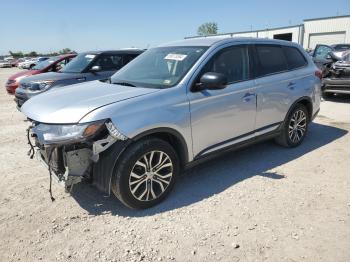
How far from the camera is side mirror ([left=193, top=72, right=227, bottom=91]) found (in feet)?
12.7

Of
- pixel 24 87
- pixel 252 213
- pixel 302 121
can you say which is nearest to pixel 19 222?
pixel 252 213

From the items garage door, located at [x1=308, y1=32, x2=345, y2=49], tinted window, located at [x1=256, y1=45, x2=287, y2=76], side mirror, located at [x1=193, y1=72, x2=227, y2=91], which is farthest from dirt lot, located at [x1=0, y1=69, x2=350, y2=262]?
garage door, located at [x1=308, y1=32, x2=345, y2=49]

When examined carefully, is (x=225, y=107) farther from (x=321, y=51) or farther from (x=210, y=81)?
(x=321, y=51)

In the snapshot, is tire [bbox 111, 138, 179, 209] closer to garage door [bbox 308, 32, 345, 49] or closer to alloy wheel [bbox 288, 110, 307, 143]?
alloy wheel [bbox 288, 110, 307, 143]

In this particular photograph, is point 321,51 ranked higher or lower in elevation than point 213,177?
higher

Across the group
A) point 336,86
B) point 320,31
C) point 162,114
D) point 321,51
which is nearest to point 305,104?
point 162,114

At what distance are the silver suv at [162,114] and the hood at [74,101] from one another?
0.01 metres

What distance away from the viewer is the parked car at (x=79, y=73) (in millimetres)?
8328

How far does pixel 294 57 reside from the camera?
18.6 ft

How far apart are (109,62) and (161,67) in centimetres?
497

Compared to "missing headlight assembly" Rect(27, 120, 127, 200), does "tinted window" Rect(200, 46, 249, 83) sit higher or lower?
higher

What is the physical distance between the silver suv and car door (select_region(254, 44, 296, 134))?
0.02m

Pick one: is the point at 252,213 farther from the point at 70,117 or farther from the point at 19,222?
the point at 19,222

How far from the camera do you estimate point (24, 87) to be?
28.0 feet
